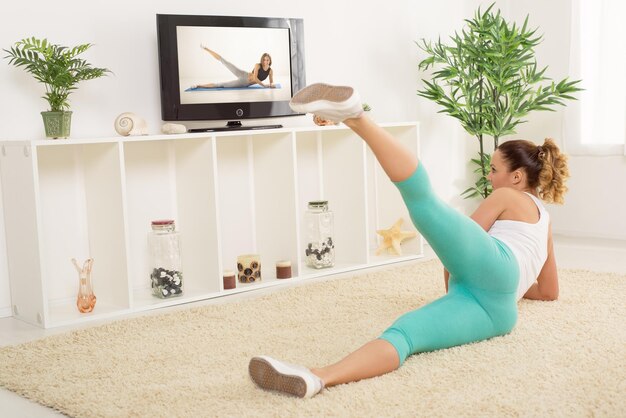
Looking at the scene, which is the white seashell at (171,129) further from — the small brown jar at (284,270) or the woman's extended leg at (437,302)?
the woman's extended leg at (437,302)

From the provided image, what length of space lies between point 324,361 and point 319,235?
1.48 m

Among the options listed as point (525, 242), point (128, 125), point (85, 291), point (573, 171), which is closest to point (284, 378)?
point (525, 242)

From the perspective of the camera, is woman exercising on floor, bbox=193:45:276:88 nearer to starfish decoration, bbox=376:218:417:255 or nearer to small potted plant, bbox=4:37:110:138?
small potted plant, bbox=4:37:110:138

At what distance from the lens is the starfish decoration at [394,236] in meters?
4.09

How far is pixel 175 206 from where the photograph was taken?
365 cm

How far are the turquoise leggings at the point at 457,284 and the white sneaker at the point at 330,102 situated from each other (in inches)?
9.3

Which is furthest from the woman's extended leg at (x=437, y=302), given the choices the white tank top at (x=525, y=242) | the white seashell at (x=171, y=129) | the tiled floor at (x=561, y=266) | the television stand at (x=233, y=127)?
the television stand at (x=233, y=127)

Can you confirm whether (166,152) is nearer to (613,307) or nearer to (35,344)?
(35,344)

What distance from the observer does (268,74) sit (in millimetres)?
3748

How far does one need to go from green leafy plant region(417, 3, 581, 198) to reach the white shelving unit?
0.48 metres

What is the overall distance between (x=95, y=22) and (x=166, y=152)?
2.07ft

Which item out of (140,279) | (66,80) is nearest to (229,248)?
(140,279)

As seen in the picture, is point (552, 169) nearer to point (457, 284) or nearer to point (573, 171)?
point (457, 284)

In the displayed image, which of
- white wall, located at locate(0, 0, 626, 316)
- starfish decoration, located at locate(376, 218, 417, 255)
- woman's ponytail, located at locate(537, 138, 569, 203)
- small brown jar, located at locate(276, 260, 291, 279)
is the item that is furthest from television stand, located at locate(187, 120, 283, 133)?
woman's ponytail, located at locate(537, 138, 569, 203)
